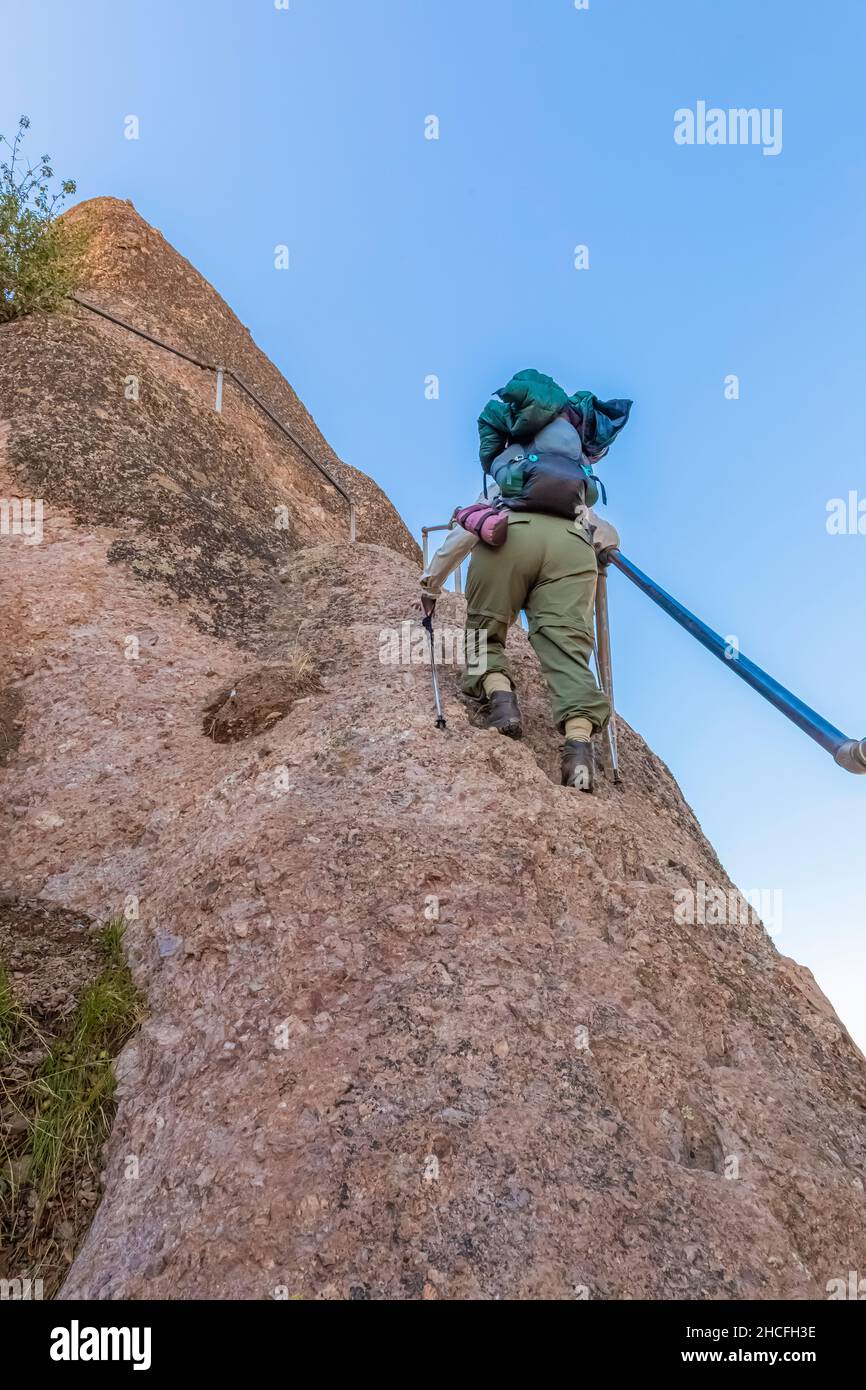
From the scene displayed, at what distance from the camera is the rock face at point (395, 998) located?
3549mm

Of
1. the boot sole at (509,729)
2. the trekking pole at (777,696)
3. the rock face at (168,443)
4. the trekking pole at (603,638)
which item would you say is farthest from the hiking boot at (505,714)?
the rock face at (168,443)

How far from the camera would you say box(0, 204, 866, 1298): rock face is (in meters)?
3.55

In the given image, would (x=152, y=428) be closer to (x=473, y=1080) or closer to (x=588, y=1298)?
(x=473, y=1080)

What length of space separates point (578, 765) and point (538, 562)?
1.47 metres

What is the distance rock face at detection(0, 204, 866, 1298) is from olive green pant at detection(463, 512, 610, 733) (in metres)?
0.54

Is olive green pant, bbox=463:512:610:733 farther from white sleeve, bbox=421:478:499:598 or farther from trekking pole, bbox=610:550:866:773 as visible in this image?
trekking pole, bbox=610:550:866:773

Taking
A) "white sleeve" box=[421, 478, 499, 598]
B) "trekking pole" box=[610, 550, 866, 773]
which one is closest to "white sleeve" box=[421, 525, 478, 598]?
"white sleeve" box=[421, 478, 499, 598]

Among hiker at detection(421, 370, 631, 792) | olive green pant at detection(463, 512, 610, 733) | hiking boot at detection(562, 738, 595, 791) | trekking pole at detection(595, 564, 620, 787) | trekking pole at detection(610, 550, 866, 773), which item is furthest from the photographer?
trekking pole at detection(595, 564, 620, 787)

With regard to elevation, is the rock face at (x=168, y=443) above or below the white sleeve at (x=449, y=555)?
above

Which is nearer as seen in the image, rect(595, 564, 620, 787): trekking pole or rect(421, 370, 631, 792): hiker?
rect(421, 370, 631, 792): hiker

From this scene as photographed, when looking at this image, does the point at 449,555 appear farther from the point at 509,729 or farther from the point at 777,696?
the point at 777,696

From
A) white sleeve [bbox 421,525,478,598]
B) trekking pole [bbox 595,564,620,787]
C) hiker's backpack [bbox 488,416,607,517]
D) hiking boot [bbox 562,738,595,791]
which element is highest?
hiker's backpack [bbox 488,416,607,517]

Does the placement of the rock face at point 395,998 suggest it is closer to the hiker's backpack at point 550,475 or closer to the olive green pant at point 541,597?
the olive green pant at point 541,597
